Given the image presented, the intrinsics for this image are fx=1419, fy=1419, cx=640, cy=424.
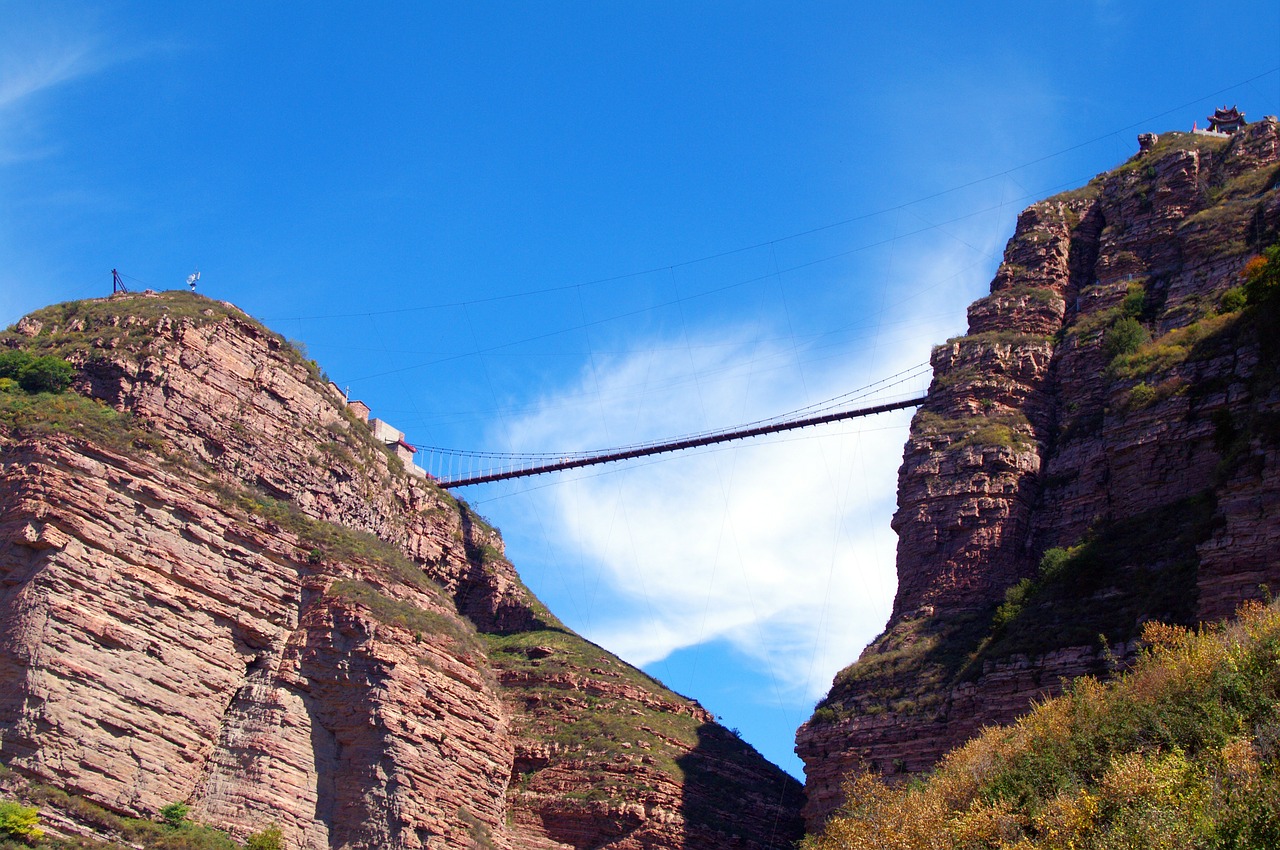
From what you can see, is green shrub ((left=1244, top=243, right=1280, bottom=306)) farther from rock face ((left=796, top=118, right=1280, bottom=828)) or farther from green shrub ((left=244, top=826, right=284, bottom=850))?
green shrub ((left=244, top=826, right=284, bottom=850))

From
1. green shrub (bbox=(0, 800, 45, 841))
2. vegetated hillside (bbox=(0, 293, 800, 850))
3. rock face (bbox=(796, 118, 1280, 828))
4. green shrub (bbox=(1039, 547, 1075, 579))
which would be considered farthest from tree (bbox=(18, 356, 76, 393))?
green shrub (bbox=(1039, 547, 1075, 579))

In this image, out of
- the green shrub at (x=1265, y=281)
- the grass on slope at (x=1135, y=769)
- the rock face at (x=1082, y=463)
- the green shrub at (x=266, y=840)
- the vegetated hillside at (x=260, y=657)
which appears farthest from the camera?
the green shrub at (x=1265, y=281)

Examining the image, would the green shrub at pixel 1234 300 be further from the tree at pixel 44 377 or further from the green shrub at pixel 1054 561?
the tree at pixel 44 377

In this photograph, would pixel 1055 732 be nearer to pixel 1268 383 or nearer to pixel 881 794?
pixel 881 794

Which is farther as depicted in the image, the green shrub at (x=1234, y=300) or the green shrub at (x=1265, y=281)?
the green shrub at (x=1234, y=300)

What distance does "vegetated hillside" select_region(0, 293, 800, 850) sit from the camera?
4228cm

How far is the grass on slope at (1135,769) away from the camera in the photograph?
24766 millimetres

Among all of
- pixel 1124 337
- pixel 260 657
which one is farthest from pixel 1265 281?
pixel 260 657

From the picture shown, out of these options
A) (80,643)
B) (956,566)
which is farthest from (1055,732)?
(80,643)

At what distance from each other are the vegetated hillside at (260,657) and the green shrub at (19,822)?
86 cm

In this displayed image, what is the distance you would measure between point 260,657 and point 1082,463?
102ft

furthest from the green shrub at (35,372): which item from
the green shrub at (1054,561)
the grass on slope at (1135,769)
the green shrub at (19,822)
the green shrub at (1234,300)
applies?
the green shrub at (1234,300)

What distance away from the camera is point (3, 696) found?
1591 inches

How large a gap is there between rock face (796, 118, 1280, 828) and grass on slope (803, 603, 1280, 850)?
5477 millimetres
